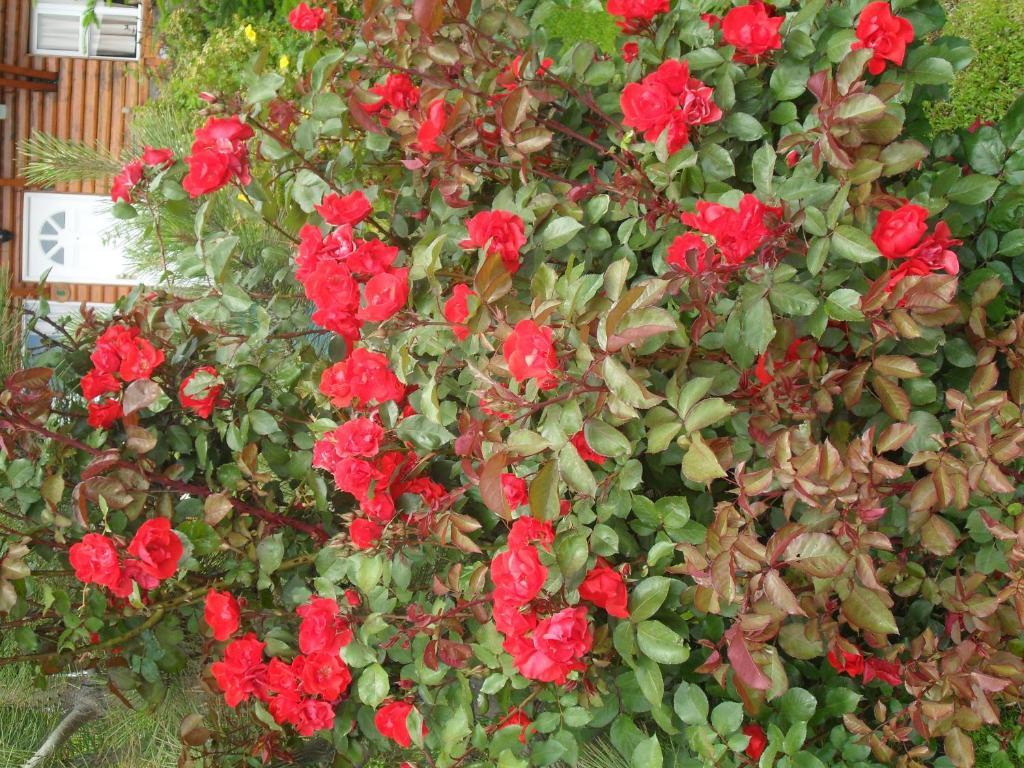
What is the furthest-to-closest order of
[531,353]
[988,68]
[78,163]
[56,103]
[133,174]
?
[56,103], [78,163], [988,68], [133,174], [531,353]

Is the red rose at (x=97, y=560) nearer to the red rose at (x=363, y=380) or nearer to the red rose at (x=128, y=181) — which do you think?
the red rose at (x=363, y=380)

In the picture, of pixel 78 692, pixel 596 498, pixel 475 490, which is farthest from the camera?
pixel 78 692

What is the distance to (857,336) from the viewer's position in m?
1.25

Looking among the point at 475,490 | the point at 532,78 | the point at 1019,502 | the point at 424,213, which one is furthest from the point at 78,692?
the point at 1019,502

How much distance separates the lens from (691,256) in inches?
40.4

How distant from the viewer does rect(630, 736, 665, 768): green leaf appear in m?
1.06

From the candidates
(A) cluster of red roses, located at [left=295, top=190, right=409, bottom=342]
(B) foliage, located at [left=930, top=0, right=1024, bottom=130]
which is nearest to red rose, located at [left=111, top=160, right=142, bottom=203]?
(A) cluster of red roses, located at [left=295, top=190, right=409, bottom=342]

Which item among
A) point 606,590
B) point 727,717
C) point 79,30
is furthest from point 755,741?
point 79,30

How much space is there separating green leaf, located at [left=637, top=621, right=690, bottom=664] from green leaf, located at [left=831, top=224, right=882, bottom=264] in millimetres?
544

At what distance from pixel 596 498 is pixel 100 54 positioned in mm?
6625

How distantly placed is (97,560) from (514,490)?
69cm

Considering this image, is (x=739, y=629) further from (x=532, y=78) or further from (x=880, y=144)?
(x=532, y=78)

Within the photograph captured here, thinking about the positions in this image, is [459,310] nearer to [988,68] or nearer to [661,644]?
[661,644]

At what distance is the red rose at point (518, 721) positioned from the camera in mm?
1224
